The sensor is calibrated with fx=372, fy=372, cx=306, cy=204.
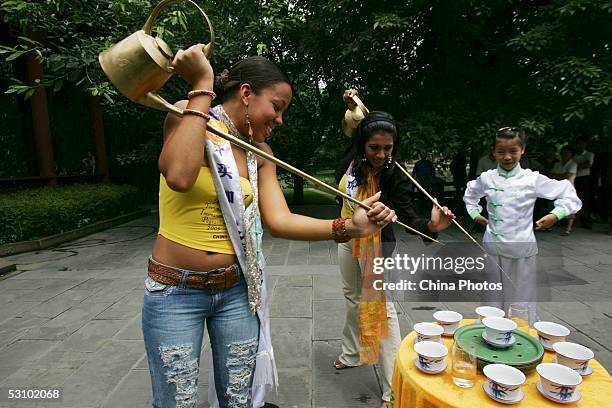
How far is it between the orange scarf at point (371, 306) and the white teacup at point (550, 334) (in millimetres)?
902

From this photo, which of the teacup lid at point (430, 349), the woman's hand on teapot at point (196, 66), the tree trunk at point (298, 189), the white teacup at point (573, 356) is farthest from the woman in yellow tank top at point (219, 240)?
the tree trunk at point (298, 189)

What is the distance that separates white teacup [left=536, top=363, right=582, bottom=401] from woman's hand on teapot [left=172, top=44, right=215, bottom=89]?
1582 mm

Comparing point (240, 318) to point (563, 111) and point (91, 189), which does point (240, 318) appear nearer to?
point (563, 111)

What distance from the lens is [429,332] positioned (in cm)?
179

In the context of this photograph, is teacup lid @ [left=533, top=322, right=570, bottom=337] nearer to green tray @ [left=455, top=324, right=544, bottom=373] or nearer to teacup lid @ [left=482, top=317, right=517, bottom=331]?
green tray @ [left=455, top=324, right=544, bottom=373]

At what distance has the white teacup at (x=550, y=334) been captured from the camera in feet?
5.67

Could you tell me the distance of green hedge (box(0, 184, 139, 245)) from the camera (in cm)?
698

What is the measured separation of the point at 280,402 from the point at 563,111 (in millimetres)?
7027

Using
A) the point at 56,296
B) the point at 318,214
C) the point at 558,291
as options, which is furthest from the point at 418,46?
the point at 56,296

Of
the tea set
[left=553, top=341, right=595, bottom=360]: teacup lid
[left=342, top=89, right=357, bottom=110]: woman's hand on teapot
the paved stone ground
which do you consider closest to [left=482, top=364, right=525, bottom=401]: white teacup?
the tea set

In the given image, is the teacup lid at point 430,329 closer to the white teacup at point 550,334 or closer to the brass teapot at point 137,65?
the white teacup at point 550,334

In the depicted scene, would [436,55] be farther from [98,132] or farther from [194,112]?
[98,132]

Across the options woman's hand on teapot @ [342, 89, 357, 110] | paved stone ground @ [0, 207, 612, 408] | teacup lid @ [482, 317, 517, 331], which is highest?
woman's hand on teapot @ [342, 89, 357, 110]

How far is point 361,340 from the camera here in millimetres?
2477
